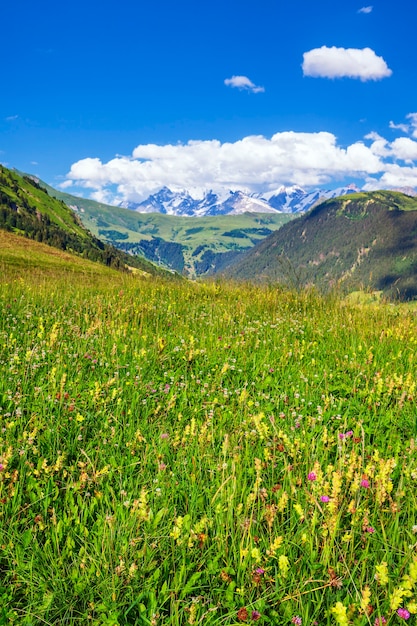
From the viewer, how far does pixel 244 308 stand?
403 inches

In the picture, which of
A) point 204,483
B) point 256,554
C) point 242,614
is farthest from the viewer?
point 204,483

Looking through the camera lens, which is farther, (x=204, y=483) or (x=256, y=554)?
(x=204, y=483)

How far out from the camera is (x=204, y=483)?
12.1ft

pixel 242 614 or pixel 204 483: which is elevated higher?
pixel 204 483

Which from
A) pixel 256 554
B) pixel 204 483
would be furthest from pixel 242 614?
pixel 204 483

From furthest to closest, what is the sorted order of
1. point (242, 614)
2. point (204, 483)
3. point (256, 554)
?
point (204, 483)
point (256, 554)
point (242, 614)

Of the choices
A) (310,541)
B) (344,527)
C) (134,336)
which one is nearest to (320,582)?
(310,541)

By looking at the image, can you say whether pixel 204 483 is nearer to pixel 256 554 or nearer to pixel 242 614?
pixel 256 554

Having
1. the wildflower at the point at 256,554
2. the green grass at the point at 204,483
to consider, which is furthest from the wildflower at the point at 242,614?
the wildflower at the point at 256,554

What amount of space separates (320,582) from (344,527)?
0.47 metres

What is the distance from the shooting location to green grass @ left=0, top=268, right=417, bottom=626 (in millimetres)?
2680

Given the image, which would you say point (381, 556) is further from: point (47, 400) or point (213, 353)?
point (213, 353)

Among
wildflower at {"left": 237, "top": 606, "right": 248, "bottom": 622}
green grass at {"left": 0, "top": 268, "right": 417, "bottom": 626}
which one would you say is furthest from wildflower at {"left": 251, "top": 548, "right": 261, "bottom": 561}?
wildflower at {"left": 237, "top": 606, "right": 248, "bottom": 622}

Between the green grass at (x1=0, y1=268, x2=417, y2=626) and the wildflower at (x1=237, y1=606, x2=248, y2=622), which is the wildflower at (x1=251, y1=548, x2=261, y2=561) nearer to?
the green grass at (x1=0, y1=268, x2=417, y2=626)
